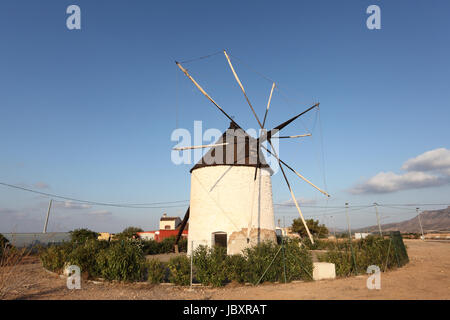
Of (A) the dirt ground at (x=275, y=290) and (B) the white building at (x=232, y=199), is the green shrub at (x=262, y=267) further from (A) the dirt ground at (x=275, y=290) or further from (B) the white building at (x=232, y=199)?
(B) the white building at (x=232, y=199)

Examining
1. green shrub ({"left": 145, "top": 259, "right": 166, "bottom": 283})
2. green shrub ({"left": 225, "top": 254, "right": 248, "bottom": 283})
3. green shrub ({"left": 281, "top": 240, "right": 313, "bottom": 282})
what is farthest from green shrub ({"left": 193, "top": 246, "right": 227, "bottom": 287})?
green shrub ({"left": 281, "top": 240, "right": 313, "bottom": 282})

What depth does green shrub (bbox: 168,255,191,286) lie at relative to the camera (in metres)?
9.80

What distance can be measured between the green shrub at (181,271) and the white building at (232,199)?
5436 mm

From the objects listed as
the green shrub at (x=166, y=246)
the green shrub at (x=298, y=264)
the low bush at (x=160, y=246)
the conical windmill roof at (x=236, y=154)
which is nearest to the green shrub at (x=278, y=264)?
the green shrub at (x=298, y=264)

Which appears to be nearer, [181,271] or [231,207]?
[181,271]

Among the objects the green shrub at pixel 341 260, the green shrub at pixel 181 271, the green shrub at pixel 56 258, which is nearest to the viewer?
the green shrub at pixel 181 271

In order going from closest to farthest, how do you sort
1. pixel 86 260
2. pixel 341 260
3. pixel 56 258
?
1. pixel 341 260
2. pixel 86 260
3. pixel 56 258

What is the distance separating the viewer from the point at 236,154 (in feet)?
55.9

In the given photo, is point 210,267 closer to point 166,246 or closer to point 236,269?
point 236,269

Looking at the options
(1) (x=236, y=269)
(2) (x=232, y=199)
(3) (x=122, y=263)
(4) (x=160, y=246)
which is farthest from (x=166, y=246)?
(1) (x=236, y=269)

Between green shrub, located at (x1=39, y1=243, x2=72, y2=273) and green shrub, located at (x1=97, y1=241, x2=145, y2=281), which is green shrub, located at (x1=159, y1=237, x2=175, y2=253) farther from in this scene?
green shrub, located at (x1=97, y1=241, x2=145, y2=281)

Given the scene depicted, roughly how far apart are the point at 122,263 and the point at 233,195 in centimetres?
765

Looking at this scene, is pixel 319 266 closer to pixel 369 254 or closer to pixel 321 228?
pixel 369 254

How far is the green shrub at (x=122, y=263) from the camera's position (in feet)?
33.6
